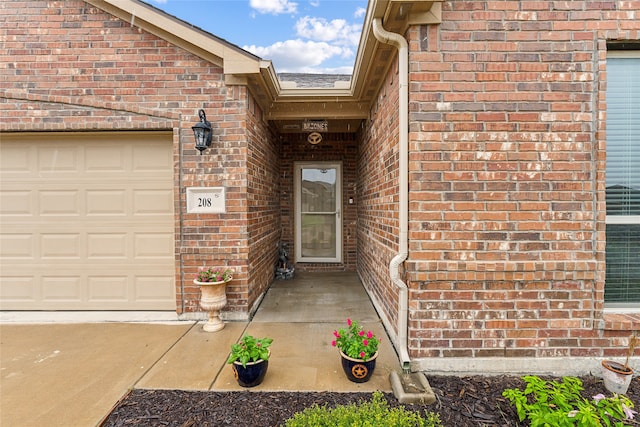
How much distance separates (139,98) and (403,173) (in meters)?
3.06

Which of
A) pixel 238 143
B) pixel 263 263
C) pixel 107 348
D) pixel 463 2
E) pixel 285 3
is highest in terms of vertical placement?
pixel 285 3

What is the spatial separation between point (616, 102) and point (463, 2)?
1.52 m

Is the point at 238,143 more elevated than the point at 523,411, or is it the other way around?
the point at 238,143

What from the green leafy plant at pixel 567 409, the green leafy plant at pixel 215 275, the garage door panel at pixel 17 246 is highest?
the garage door panel at pixel 17 246

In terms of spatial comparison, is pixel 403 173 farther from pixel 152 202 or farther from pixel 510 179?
pixel 152 202

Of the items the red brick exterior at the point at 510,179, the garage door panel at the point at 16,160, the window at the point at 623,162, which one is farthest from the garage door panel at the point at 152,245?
the window at the point at 623,162

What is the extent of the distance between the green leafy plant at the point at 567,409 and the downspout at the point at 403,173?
759mm

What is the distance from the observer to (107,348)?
9.48ft

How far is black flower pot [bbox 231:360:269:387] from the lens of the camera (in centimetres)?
221

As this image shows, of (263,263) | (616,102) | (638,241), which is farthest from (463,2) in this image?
(263,263)

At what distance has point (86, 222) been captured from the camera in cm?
368

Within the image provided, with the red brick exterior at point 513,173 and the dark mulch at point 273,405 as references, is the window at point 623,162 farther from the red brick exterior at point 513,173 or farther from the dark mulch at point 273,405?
the dark mulch at point 273,405

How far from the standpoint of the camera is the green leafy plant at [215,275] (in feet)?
10.9

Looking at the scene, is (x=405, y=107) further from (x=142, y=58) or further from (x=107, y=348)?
(x=107, y=348)
